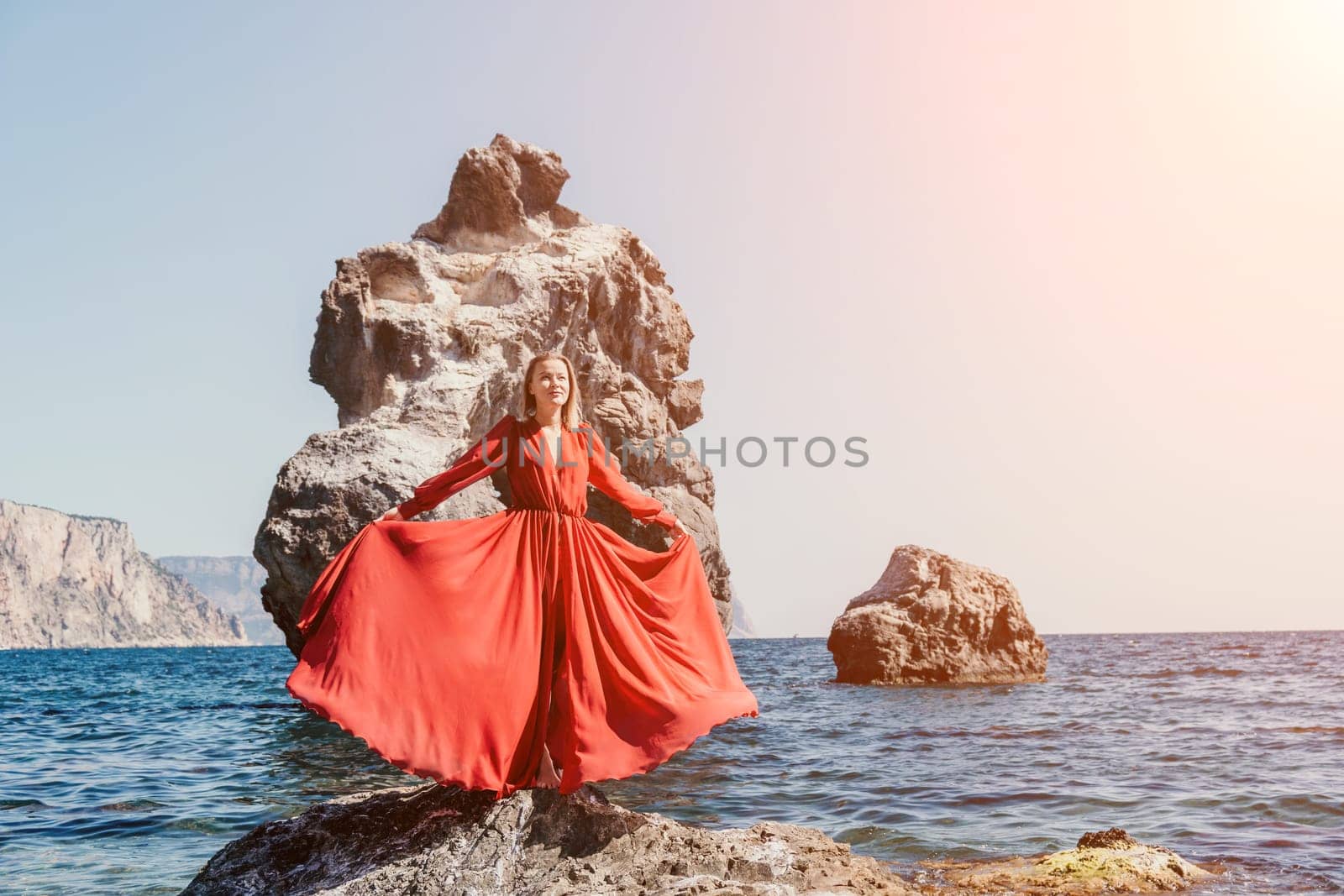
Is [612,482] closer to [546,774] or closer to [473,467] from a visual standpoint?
[473,467]

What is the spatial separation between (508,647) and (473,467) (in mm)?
927

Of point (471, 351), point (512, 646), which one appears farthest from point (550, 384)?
point (471, 351)

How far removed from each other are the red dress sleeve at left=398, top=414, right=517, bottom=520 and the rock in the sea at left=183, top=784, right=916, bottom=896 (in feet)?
4.32

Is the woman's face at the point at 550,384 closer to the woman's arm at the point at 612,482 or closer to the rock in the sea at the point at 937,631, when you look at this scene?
the woman's arm at the point at 612,482

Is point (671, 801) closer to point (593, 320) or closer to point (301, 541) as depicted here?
point (301, 541)

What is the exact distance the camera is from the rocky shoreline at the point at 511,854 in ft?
12.4

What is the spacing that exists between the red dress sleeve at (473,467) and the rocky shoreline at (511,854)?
131cm

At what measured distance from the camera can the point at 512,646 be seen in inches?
165

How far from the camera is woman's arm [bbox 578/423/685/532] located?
4797 mm

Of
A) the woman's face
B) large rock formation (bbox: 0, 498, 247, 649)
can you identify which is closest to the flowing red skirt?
the woman's face

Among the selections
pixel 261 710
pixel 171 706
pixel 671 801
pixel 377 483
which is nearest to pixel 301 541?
pixel 377 483

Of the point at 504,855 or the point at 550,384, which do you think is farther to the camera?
the point at 550,384

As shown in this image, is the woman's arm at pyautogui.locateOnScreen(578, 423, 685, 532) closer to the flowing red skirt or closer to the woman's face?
the woman's face

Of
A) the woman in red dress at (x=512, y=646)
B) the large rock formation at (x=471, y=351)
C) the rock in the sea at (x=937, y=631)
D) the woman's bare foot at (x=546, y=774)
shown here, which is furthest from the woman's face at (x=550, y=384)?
the rock in the sea at (x=937, y=631)
